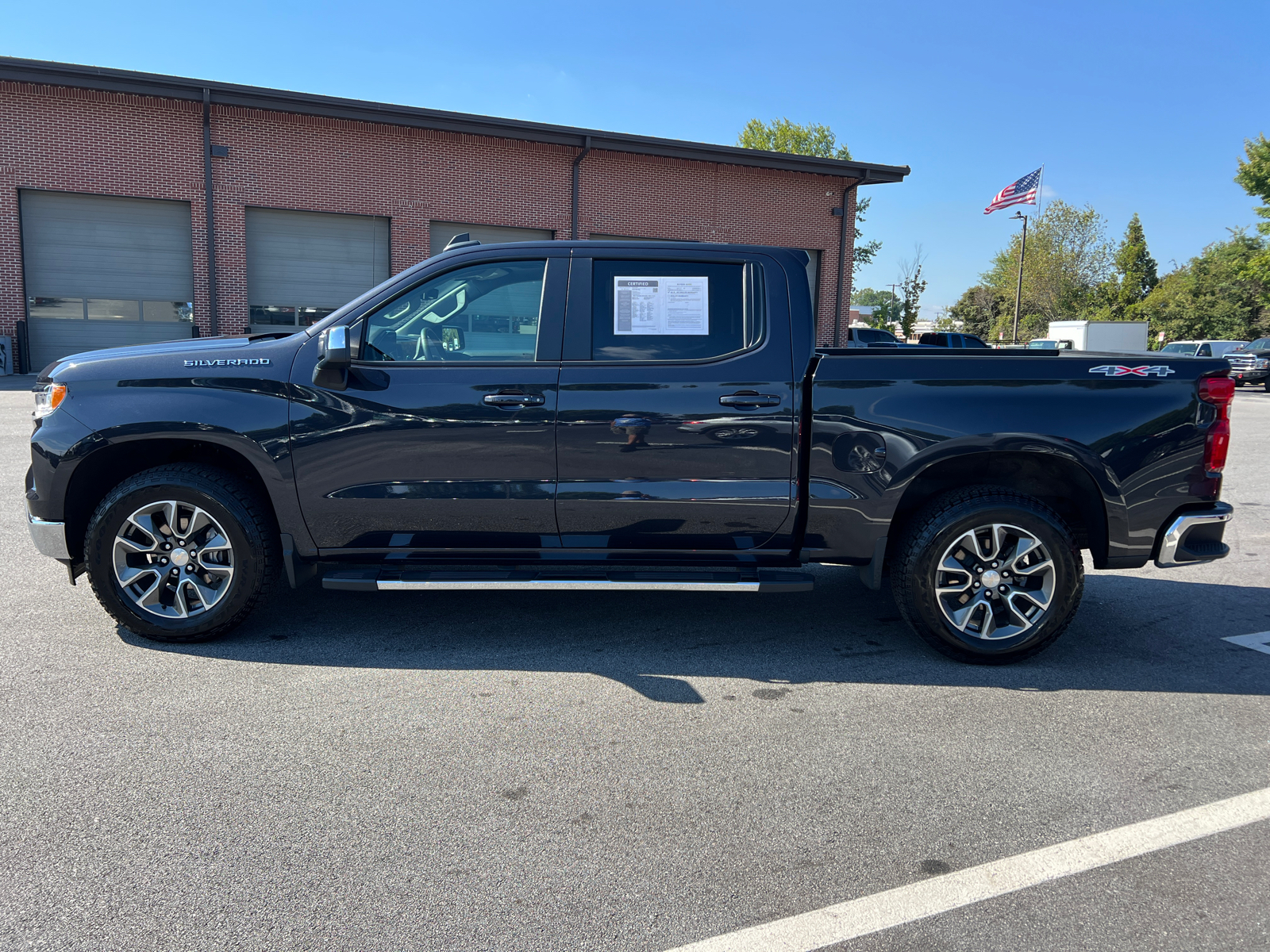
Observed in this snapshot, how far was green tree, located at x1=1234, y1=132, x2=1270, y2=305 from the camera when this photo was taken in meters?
44.9

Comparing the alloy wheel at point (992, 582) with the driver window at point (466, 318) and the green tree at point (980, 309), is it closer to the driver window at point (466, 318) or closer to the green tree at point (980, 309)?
the driver window at point (466, 318)

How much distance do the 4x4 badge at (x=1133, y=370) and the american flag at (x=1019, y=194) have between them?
101ft

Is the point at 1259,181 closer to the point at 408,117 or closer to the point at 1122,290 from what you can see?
the point at 1122,290

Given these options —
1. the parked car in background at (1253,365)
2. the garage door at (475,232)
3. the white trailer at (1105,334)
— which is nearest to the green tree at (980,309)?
the white trailer at (1105,334)

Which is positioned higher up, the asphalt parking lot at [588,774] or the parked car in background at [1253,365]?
the parked car in background at [1253,365]

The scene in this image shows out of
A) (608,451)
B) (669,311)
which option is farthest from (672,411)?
(669,311)

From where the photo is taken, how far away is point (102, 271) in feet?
76.3

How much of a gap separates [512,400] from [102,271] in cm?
2327

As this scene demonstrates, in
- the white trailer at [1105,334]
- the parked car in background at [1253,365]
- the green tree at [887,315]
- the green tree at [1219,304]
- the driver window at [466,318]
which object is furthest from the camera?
the green tree at [1219,304]

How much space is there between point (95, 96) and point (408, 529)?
23.5 m

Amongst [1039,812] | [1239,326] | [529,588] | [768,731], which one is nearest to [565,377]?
[529,588]

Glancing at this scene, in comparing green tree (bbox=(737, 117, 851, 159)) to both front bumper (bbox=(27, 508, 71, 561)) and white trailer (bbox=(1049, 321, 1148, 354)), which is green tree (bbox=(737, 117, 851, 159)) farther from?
front bumper (bbox=(27, 508, 71, 561))

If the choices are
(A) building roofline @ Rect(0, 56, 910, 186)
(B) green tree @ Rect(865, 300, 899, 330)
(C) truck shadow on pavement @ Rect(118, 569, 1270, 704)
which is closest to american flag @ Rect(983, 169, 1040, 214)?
(A) building roofline @ Rect(0, 56, 910, 186)

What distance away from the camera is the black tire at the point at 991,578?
14.4 feet
